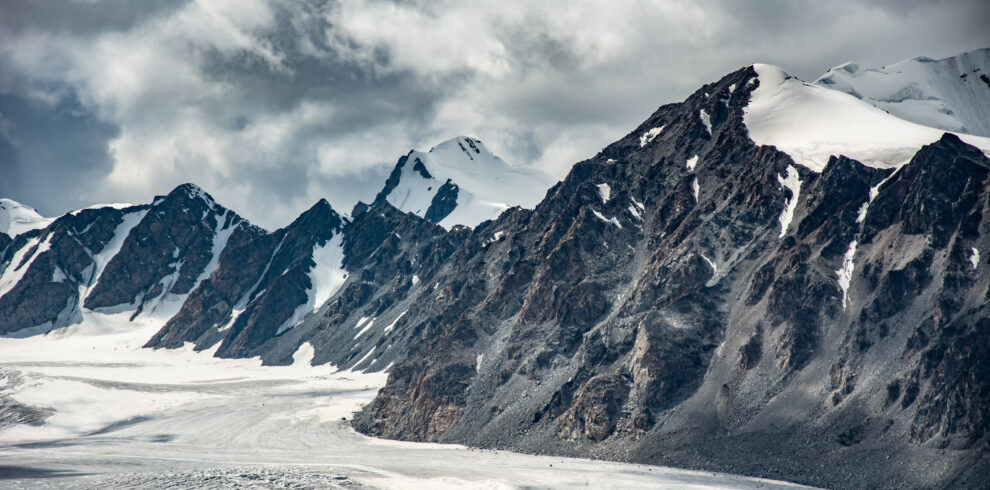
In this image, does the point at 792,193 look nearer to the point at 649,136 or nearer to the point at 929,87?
the point at 649,136

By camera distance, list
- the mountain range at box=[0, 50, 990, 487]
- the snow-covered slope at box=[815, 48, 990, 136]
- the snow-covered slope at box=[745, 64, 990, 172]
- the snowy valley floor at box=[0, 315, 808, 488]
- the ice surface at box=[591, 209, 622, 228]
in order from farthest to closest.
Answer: the snow-covered slope at box=[815, 48, 990, 136] → the ice surface at box=[591, 209, 622, 228] → the snow-covered slope at box=[745, 64, 990, 172] → the snowy valley floor at box=[0, 315, 808, 488] → the mountain range at box=[0, 50, 990, 487]

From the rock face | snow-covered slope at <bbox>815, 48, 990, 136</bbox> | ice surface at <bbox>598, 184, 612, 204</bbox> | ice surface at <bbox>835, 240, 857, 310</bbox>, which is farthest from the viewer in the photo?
snow-covered slope at <bbox>815, 48, 990, 136</bbox>

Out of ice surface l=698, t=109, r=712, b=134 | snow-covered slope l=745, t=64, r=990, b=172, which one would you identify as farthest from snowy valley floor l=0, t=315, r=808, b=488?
ice surface l=698, t=109, r=712, b=134

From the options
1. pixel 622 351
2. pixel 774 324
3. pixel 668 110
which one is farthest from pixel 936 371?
pixel 668 110

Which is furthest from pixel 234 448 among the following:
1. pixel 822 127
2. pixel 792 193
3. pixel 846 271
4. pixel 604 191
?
pixel 822 127

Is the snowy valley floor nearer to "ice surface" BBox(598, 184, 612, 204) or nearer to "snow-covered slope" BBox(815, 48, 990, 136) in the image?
"ice surface" BBox(598, 184, 612, 204)

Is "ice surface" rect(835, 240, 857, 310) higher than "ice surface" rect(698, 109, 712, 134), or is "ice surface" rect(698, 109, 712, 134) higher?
"ice surface" rect(698, 109, 712, 134)

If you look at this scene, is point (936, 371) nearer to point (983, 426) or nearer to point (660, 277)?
point (983, 426)
